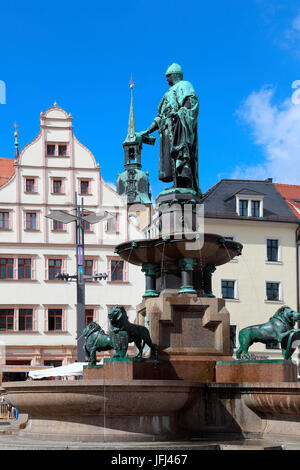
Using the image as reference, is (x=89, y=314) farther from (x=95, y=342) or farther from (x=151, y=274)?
(x=95, y=342)

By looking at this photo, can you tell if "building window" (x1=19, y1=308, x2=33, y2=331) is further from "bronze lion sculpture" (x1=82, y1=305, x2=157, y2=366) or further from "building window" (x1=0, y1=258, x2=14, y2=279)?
"bronze lion sculpture" (x1=82, y1=305, x2=157, y2=366)

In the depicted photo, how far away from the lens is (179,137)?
47.2 feet

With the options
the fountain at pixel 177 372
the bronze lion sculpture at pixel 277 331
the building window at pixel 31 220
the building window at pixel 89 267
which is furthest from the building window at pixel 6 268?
the bronze lion sculpture at pixel 277 331

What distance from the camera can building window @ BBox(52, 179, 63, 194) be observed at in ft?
136

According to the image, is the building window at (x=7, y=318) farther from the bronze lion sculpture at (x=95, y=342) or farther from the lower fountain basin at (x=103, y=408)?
the lower fountain basin at (x=103, y=408)

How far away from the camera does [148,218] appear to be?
5097 cm

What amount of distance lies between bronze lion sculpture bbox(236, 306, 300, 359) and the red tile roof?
33153 mm

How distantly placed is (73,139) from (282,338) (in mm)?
31180

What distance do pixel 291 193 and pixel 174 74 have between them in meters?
34.0

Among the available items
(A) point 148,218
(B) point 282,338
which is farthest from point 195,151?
(A) point 148,218

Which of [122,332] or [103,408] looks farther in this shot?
[122,332]

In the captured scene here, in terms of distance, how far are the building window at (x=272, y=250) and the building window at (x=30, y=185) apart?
12689mm

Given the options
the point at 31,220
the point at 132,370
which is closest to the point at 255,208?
the point at 31,220

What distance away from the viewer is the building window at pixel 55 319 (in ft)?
133
